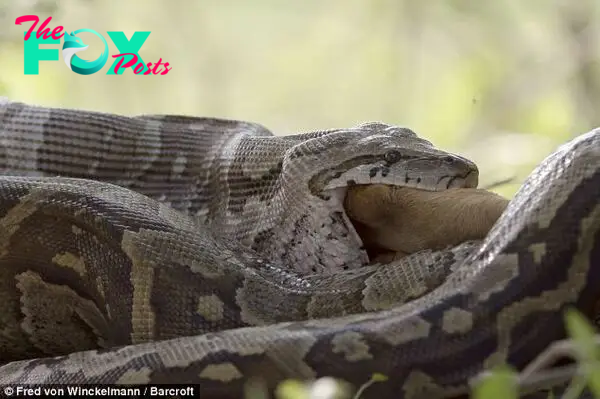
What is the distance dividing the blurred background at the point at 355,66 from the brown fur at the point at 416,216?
3.32 metres

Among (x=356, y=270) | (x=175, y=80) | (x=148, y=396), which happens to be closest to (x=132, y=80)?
(x=175, y=80)

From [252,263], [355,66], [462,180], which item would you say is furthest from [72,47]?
[355,66]

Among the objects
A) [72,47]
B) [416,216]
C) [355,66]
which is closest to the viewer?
[416,216]

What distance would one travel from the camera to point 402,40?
24.1 feet

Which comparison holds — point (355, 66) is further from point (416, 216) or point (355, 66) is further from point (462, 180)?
point (416, 216)

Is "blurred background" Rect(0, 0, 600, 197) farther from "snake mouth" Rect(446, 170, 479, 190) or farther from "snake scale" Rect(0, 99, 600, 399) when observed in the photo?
"snake mouth" Rect(446, 170, 479, 190)

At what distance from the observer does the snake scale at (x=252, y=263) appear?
201 cm

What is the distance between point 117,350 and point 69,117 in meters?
1.78

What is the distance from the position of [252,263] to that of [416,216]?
22.7 inches

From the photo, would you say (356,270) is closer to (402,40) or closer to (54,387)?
(54,387)

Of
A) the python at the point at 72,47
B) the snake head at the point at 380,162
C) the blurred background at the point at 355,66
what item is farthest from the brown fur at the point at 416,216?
the blurred background at the point at 355,66

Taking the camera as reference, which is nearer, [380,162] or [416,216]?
[416,216]

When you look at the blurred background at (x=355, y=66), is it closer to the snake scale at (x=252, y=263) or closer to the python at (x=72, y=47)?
the python at (x=72, y=47)

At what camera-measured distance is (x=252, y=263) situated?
9.35 feet
